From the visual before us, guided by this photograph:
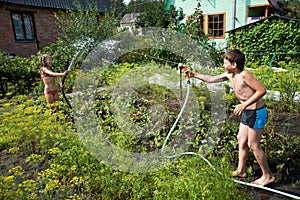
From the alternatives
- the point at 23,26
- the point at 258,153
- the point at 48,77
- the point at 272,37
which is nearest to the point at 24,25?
the point at 23,26

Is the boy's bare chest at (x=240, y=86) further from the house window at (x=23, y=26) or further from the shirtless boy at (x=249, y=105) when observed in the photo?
the house window at (x=23, y=26)

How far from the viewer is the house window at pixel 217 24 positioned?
48.3 feet

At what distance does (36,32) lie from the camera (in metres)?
14.1

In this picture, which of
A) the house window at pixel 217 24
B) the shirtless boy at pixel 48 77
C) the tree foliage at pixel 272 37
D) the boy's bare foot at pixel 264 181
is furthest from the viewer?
the house window at pixel 217 24

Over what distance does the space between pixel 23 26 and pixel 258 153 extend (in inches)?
560

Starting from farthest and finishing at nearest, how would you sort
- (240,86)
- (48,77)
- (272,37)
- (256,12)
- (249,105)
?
(256,12) < (272,37) < (48,77) < (240,86) < (249,105)

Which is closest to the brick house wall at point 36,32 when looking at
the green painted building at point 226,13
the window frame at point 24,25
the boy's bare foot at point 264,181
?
the window frame at point 24,25

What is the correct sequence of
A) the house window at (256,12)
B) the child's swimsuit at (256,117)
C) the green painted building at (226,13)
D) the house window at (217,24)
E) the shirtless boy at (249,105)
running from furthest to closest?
the house window at (217,24) < the house window at (256,12) < the green painted building at (226,13) < the child's swimsuit at (256,117) < the shirtless boy at (249,105)

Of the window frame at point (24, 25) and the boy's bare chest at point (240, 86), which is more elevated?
the window frame at point (24, 25)

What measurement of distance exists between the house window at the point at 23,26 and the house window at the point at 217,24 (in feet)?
31.7

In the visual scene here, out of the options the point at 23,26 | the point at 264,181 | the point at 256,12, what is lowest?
the point at 264,181

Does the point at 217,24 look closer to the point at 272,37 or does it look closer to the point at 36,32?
the point at 272,37

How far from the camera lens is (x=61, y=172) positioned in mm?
2604

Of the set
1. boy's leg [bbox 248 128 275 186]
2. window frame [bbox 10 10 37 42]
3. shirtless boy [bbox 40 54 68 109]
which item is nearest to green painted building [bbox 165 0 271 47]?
window frame [bbox 10 10 37 42]
